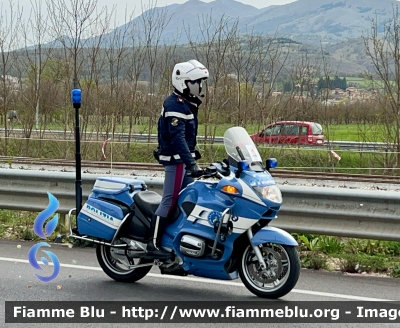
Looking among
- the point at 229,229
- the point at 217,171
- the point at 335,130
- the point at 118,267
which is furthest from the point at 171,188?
the point at 335,130

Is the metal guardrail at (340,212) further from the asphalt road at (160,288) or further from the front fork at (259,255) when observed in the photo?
the front fork at (259,255)

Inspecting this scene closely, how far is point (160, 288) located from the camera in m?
6.90

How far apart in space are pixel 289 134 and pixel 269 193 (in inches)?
571

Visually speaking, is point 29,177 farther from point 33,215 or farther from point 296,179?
point 296,179

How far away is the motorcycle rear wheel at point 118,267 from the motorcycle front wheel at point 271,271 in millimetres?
1051

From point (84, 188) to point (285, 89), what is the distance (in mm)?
13030

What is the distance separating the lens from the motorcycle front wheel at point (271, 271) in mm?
6156

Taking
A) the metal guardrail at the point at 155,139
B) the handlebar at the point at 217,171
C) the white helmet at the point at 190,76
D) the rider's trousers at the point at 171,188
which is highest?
the white helmet at the point at 190,76

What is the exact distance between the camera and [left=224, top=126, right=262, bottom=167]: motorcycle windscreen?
638 centimetres

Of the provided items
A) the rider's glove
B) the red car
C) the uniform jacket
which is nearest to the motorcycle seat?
the uniform jacket

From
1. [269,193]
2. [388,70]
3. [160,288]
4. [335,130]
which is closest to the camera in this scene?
[269,193]

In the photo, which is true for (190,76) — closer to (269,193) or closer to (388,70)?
(269,193)

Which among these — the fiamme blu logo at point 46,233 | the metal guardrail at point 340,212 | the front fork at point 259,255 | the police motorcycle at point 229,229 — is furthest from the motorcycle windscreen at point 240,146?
the fiamme blu logo at point 46,233

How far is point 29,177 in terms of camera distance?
966 cm
